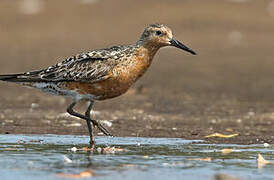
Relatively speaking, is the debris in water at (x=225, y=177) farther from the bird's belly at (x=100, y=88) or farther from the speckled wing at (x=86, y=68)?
the speckled wing at (x=86, y=68)

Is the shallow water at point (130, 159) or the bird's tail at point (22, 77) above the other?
the bird's tail at point (22, 77)

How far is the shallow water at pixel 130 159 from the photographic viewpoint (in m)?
8.98

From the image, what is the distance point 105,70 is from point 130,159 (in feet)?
7.52

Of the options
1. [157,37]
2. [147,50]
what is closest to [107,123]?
[147,50]

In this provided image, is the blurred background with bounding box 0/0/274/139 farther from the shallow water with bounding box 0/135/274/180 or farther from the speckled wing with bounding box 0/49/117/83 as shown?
the shallow water with bounding box 0/135/274/180

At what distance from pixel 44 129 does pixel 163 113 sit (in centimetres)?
340

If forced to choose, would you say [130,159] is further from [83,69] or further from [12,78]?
[12,78]

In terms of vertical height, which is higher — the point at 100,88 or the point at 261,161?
the point at 100,88

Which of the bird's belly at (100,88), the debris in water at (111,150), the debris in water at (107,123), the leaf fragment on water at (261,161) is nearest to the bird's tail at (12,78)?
the bird's belly at (100,88)

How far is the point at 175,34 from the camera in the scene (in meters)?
25.7

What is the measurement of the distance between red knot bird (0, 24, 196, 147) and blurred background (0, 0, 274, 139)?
6445mm

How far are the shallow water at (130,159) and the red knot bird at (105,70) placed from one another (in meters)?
0.75

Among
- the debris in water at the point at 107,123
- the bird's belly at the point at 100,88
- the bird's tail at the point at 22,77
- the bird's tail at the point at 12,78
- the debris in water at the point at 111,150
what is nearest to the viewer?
the debris in water at the point at 111,150

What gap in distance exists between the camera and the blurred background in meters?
20.7
